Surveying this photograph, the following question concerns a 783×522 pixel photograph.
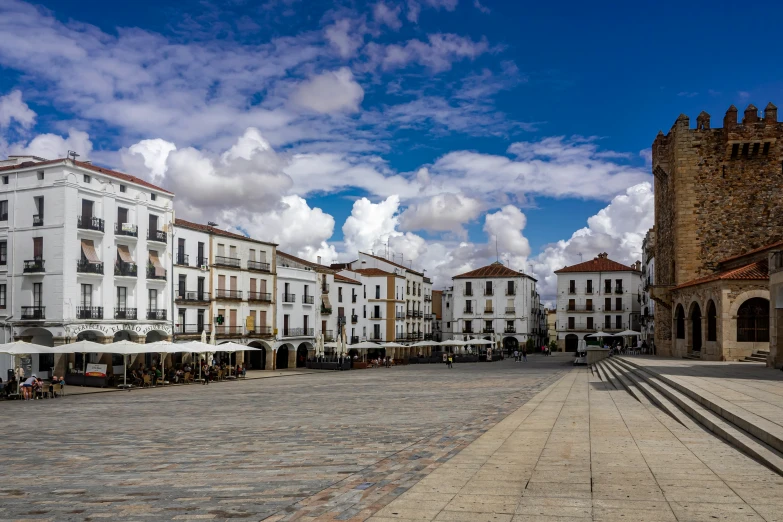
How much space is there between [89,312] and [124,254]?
13.8 feet

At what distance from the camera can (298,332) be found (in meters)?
54.1

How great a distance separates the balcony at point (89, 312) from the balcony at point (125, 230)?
14.7 feet

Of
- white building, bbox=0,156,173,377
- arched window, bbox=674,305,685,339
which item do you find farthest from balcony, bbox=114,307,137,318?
arched window, bbox=674,305,685,339

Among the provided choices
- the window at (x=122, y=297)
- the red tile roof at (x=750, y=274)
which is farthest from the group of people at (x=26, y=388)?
the red tile roof at (x=750, y=274)

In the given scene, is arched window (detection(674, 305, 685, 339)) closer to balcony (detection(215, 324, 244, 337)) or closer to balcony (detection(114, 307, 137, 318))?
balcony (detection(215, 324, 244, 337))

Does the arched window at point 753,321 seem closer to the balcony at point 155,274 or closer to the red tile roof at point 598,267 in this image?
the balcony at point 155,274

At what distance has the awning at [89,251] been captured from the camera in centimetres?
3622

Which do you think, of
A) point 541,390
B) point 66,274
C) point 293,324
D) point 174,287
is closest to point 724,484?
point 541,390

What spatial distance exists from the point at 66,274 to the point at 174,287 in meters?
8.71

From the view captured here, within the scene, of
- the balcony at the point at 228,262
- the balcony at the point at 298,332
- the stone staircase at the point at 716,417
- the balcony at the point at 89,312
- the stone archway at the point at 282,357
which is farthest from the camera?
the stone archway at the point at 282,357

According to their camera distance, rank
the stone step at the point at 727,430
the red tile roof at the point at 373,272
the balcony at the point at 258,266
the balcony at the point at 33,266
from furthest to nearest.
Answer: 1. the red tile roof at the point at 373,272
2. the balcony at the point at 258,266
3. the balcony at the point at 33,266
4. the stone step at the point at 727,430

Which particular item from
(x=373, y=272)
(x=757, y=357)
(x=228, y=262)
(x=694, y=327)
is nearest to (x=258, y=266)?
(x=228, y=262)

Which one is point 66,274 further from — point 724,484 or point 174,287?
point 724,484

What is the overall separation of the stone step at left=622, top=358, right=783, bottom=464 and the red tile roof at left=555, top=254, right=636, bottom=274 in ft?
251
